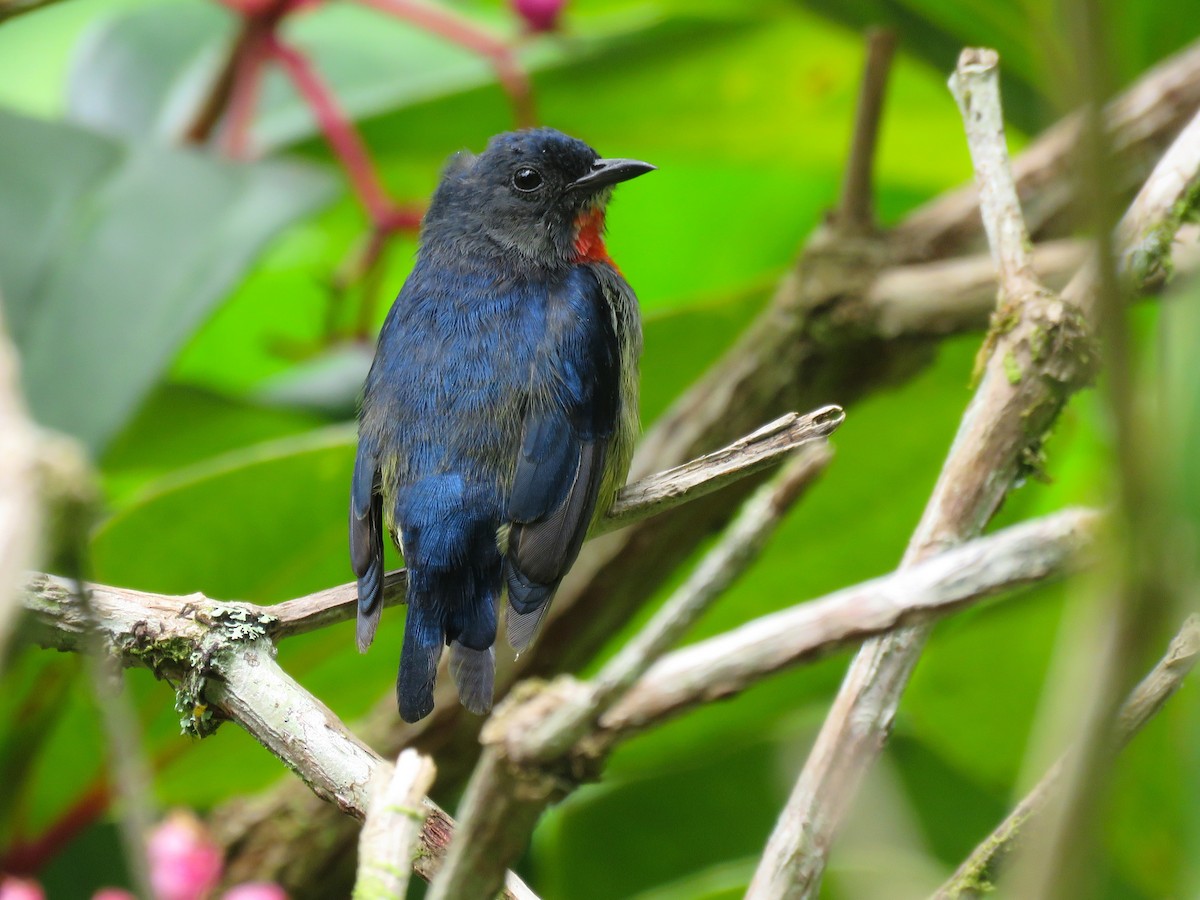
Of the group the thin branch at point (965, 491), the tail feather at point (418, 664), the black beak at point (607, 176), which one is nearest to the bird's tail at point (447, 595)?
the tail feather at point (418, 664)

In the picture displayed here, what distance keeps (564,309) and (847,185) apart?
836 mm

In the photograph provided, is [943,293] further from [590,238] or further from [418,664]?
[418,664]

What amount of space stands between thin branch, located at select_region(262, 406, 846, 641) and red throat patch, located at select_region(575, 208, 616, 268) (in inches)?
36.5

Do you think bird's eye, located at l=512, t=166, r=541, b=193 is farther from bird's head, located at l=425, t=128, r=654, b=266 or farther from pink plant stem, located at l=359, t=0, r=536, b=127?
pink plant stem, located at l=359, t=0, r=536, b=127

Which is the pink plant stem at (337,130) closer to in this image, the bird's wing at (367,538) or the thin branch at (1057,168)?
the bird's wing at (367,538)

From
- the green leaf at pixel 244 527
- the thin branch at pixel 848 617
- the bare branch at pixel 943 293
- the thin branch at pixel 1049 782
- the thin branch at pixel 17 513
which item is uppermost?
the bare branch at pixel 943 293

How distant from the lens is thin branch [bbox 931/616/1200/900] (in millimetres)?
1562

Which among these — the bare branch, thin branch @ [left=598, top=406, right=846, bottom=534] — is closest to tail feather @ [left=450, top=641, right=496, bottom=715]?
thin branch @ [left=598, top=406, right=846, bottom=534]

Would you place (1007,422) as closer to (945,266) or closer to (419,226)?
(945,266)

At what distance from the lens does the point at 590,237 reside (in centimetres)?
324

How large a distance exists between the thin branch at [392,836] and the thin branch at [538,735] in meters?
0.14

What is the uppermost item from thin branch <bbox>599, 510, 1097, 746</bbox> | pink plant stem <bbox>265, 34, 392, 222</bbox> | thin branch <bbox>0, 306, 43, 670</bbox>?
pink plant stem <bbox>265, 34, 392, 222</bbox>

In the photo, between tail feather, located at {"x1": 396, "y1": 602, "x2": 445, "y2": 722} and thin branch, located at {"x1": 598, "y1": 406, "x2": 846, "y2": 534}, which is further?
tail feather, located at {"x1": 396, "y1": 602, "x2": 445, "y2": 722}

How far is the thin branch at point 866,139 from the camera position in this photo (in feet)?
10.0
